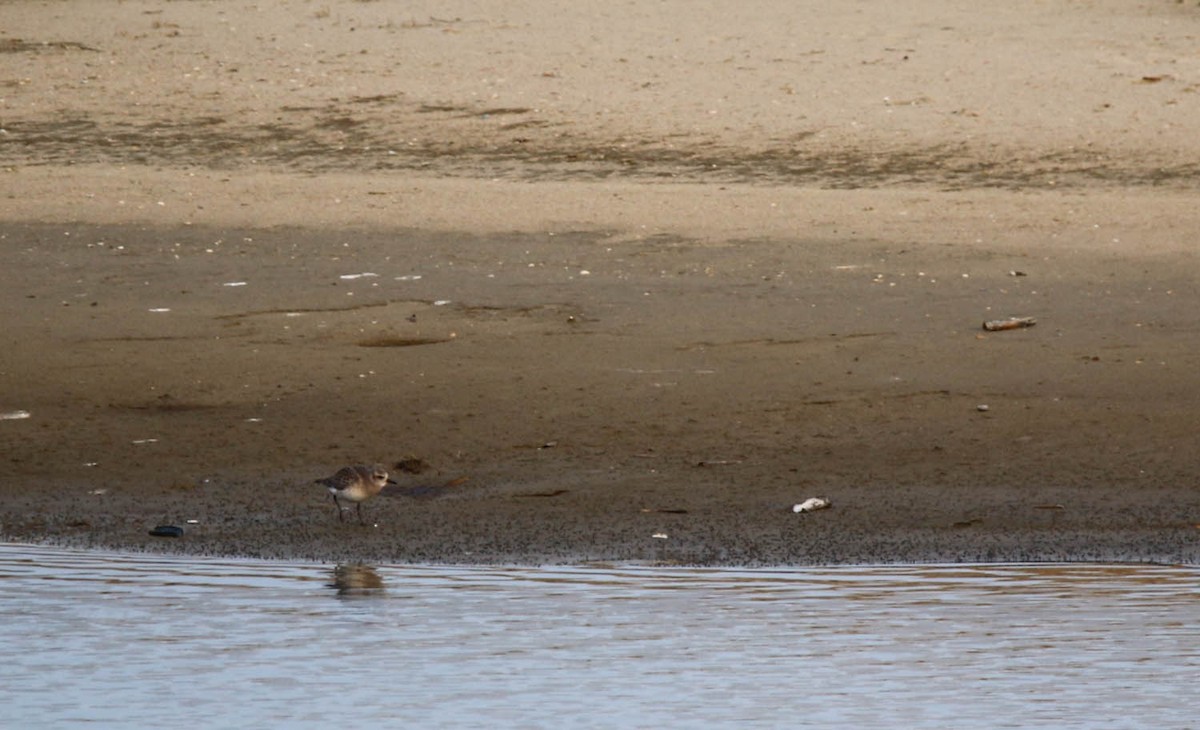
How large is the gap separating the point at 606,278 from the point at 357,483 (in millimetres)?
3614

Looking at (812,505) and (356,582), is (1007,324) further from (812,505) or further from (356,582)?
(356,582)

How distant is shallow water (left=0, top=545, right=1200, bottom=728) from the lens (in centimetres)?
568

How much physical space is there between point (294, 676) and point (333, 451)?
2.32 m

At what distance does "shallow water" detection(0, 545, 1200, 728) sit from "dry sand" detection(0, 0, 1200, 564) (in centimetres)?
36

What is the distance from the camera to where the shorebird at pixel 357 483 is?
7.29 m

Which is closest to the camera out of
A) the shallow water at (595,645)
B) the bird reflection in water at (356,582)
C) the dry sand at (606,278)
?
the shallow water at (595,645)

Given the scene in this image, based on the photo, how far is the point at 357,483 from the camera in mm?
7285

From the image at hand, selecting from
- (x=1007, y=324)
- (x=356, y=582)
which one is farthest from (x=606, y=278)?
(x=356, y=582)

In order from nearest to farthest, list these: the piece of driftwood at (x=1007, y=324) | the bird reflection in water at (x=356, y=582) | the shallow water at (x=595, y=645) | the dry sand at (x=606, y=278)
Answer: the shallow water at (x=595, y=645), the bird reflection in water at (x=356, y=582), the dry sand at (x=606, y=278), the piece of driftwood at (x=1007, y=324)

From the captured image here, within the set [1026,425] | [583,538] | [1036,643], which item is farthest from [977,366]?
[1036,643]

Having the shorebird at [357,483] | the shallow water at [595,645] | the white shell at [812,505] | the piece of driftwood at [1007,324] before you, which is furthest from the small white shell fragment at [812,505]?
the piece of driftwood at [1007,324]

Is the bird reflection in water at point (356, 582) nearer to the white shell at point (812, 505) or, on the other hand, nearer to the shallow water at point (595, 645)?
the shallow water at point (595, 645)

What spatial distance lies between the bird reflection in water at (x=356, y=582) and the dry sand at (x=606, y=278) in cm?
17

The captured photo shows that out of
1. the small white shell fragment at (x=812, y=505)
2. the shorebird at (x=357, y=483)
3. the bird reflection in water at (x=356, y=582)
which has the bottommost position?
the small white shell fragment at (x=812, y=505)
